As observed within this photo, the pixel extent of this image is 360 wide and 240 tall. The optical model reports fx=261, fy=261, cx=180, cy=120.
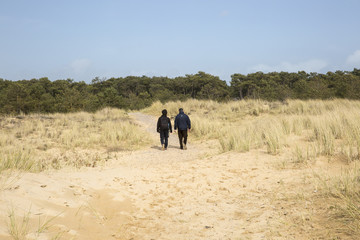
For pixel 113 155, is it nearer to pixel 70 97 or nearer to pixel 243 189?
pixel 243 189

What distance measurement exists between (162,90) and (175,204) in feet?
208

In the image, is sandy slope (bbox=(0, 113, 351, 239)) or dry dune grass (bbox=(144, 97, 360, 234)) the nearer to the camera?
sandy slope (bbox=(0, 113, 351, 239))

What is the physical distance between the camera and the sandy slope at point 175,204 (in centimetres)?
368

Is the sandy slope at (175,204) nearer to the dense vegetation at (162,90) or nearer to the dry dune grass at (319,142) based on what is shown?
the dry dune grass at (319,142)

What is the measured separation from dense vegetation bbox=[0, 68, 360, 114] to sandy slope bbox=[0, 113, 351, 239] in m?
21.4

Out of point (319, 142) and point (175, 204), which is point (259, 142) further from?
point (175, 204)

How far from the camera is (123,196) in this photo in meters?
5.62

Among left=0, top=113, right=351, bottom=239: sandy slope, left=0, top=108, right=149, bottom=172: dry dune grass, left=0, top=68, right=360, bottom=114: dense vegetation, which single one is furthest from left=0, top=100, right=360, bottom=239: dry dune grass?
left=0, top=68, right=360, bottom=114: dense vegetation

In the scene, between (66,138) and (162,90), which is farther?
(162,90)

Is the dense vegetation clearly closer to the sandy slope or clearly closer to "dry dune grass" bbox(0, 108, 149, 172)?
"dry dune grass" bbox(0, 108, 149, 172)

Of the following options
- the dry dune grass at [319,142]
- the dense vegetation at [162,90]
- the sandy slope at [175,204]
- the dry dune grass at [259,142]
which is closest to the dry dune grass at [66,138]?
the dry dune grass at [259,142]

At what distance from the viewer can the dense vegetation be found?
29562 millimetres

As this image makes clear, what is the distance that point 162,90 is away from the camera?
67.8 meters

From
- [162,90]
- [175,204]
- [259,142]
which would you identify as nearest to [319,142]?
[259,142]
